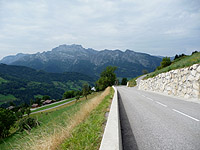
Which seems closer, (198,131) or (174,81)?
(198,131)

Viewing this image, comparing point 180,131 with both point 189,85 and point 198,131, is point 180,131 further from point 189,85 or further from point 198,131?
point 189,85

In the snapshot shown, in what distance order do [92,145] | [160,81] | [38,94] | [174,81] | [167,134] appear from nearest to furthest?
[92,145]
[167,134]
[174,81]
[160,81]
[38,94]

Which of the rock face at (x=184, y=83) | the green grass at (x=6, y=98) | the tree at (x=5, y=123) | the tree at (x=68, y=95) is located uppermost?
the rock face at (x=184, y=83)

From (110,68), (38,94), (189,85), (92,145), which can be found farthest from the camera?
(38,94)

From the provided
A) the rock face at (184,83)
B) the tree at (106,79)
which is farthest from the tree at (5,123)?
the tree at (106,79)

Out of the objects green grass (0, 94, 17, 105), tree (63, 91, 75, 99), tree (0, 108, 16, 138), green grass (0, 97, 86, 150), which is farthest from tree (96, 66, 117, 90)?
green grass (0, 94, 17, 105)

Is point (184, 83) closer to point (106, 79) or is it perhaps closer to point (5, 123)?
point (5, 123)

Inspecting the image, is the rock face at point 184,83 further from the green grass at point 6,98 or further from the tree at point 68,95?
the green grass at point 6,98

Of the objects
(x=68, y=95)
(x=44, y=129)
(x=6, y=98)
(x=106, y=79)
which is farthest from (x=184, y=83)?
(x=6, y=98)

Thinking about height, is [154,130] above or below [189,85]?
below

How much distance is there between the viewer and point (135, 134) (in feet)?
14.1

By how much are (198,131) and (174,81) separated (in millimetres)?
11574

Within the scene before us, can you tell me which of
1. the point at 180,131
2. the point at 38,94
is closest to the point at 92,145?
the point at 180,131

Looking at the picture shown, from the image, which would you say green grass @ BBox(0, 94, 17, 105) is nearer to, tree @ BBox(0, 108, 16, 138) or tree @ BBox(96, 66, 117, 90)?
tree @ BBox(96, 66, 117, 90)
